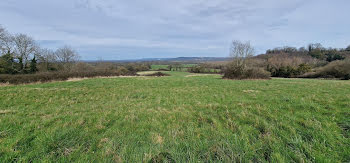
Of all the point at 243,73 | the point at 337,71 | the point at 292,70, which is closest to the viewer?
the point at 243,73

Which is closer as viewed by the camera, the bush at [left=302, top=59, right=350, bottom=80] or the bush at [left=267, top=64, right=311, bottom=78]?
the bush at [left=302, top=59, right=350, bottom=80]

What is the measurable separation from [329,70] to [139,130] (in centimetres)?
5730

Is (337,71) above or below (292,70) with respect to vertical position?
below

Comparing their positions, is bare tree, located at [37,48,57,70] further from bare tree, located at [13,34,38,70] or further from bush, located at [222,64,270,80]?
bush, located at [222,64,270,80]

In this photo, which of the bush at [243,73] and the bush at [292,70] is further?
the bush at [292,70]

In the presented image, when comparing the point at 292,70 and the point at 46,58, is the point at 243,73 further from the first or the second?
the point at 46,58

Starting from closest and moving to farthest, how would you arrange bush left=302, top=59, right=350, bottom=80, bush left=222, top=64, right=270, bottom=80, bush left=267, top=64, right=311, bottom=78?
bush left=222, top=64, right=270, bottom=80
bush left=302, top=59, right=350, bottom=80
bush left=267, top=64, right=311, bottom=78

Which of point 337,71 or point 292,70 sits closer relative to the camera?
point 337,71

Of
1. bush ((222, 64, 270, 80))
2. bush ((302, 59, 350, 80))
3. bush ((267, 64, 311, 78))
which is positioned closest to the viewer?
bush ((222, 64, 270, 80))

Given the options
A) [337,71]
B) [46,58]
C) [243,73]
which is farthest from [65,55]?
[337,71]

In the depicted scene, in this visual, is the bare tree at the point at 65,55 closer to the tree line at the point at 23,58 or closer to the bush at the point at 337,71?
the tree line at the point at 23,58

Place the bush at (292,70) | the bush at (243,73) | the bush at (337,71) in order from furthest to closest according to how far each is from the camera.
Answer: the bush at (292,70), the bush at (337,71), the bush at (243,73)

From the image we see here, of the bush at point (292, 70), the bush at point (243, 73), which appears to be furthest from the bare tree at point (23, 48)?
the bush at point (292, 70)

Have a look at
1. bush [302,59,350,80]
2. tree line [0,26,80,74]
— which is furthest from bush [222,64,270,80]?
tree line [0,26,80,74]
